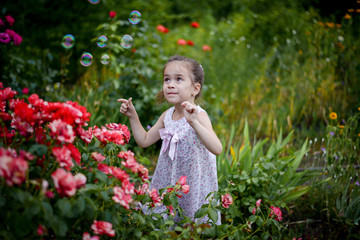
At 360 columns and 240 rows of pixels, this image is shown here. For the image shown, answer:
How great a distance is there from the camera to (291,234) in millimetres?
1989

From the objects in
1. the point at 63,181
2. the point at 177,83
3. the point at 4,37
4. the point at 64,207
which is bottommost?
the point at 64,207

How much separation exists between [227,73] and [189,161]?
3099mm

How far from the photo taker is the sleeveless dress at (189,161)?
2.01m

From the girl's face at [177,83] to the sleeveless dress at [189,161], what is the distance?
15 cm

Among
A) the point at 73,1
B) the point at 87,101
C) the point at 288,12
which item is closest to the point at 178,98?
the point at 87,101

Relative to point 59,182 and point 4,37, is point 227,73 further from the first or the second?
point 59,182

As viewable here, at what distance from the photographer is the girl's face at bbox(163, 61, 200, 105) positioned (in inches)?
78.5

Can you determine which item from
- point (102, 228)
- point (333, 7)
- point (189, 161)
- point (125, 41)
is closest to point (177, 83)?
point (189, 161)

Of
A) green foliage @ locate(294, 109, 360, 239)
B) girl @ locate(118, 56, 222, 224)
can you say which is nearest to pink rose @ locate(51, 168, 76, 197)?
girl @ locate(118, 56, 222, 224)

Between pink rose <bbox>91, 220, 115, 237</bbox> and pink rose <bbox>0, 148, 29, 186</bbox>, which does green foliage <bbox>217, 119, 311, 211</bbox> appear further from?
pink rose <bbox>0, 148, 29, 186</bbox>

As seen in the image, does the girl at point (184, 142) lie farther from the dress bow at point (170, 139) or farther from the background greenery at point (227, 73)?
the background greenery at point (227, 73)

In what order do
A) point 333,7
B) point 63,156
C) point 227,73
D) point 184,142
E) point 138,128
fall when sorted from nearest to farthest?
point 63,156 → point 184,142 → point 138,128 → point 227,73 → point 333,7

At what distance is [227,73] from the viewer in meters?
4.85

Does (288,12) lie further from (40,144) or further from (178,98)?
(40,144)
